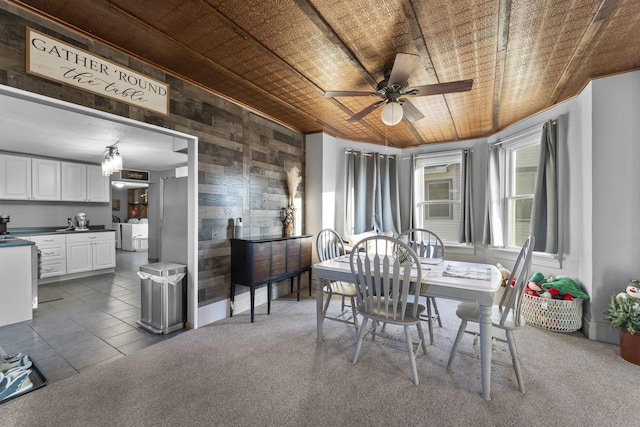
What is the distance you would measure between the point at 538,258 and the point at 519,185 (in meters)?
1.14

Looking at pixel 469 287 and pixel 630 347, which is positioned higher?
pixel 469 287

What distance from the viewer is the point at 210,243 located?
10.5ft

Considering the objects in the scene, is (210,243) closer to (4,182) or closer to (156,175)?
(4,182)

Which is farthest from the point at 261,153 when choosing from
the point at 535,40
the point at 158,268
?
the point at 535,40

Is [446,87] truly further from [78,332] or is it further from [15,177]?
[15,177]

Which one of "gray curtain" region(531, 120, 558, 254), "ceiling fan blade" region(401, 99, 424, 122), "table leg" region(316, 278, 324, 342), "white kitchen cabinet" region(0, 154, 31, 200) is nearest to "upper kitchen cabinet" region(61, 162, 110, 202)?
"white kitchen cabinet" region(0, 154, 31, 200)

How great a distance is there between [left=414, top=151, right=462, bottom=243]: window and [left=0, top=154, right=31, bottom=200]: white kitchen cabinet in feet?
22.1

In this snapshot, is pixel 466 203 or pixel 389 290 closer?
pixel 389 290

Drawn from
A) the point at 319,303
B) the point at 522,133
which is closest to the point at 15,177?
the point at 319,303

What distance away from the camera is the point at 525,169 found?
4105 mm

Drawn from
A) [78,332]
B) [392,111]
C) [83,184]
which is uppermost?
[392,111]

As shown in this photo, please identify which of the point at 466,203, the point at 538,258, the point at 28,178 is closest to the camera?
the point at 538,258

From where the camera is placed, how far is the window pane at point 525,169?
396 centimetres

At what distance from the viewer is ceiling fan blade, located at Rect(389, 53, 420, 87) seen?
2064 mm
